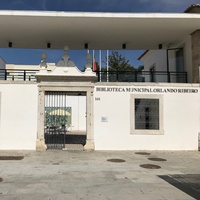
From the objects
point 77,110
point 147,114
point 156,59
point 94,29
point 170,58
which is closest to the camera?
point 147,114

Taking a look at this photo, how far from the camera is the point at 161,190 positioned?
22.1 ft

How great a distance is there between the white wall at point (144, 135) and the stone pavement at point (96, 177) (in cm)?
163

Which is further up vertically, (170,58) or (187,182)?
(170,58)

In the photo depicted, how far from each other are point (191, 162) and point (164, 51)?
10.1 metres

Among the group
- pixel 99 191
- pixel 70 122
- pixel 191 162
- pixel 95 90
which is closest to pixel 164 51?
pixel 95 90

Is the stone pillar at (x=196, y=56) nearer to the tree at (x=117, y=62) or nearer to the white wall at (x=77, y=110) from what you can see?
the white wall at (x=77, y=110)

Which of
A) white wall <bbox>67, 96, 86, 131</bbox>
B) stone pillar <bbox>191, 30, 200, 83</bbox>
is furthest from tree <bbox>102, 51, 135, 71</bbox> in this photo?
stone pillar <bbox>191, 30, 200, 83</bbox>

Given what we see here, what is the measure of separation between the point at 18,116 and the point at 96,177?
23.2ft

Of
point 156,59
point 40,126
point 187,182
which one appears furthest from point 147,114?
point 156,59

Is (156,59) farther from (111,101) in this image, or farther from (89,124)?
(89,124)

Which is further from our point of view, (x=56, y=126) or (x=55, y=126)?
(x=56, y=126)

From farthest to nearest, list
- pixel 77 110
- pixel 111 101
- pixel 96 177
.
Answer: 1. pixel 77 110
2. pixel 111 101
3. pixel 96 177

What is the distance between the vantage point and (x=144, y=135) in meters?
14.0

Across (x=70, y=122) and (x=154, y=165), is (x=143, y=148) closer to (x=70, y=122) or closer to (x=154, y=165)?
(x=154, y=165)
